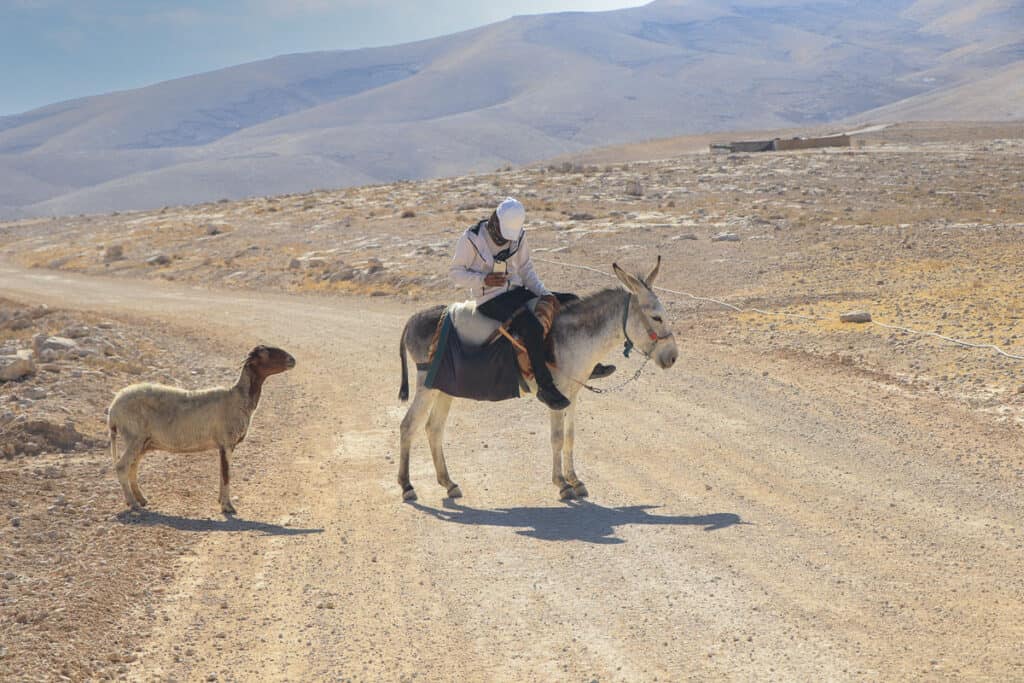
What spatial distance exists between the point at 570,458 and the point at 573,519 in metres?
0.97

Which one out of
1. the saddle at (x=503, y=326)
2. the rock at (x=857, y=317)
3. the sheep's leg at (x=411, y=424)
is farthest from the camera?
the rock at (x=857, y=317)

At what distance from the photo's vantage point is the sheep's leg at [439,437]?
1145cm

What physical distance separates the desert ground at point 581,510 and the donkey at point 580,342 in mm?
393

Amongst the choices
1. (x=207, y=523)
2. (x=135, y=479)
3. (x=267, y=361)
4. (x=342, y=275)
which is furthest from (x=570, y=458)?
(x=342, y=275)

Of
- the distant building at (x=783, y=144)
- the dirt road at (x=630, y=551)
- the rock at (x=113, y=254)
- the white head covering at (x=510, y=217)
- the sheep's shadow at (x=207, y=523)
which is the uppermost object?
the distant building at (x=783, y=144)

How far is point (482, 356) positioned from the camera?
10836mm

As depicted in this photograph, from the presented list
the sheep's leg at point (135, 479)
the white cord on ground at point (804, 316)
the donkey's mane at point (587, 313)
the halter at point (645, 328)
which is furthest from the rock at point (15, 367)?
the white cord on ground at point (804, 316)

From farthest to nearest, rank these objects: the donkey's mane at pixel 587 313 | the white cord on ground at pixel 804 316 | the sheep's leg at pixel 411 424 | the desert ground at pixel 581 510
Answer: the white cord on ground at pixel 804 316
the sheep's leg at pixel 411 424
the donkey's mane at pixel 587 313
the desert ground at pixel 581 510

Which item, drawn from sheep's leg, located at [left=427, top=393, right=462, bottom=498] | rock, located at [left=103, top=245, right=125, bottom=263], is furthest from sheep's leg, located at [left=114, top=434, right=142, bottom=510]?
rock, located at [left=103, top=245, right=125, bottom=263]

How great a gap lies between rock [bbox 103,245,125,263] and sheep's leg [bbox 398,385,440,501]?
35.2 meters

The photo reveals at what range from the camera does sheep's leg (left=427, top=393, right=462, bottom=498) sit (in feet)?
37.6

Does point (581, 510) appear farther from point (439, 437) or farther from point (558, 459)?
point (439, 437)

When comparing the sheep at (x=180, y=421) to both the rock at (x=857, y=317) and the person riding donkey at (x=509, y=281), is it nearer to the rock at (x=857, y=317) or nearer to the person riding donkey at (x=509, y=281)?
the person riding donkey at (x=509, y=281)

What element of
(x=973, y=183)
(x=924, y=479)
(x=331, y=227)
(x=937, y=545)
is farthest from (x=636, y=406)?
(x=973, y=183)
